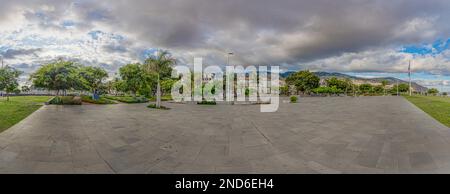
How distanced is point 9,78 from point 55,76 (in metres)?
6.79

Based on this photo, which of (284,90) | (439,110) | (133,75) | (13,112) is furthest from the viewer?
(284,90)

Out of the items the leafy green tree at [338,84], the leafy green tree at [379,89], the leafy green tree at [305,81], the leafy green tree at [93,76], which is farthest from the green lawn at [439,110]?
the leafy green tree at [379,89]

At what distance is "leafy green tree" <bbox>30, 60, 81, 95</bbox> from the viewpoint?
19984 mm

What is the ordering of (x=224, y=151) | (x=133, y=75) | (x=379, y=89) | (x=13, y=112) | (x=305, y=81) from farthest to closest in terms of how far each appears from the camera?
(x=379, y=89) < (x=305, y=81) < (x=133, y=75) < (x=13, y=112) < (x=224, y=151)

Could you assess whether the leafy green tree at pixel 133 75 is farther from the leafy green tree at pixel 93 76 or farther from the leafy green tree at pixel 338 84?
the leafy green tree at pixel 338 84

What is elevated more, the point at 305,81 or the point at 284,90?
the point at 305,81

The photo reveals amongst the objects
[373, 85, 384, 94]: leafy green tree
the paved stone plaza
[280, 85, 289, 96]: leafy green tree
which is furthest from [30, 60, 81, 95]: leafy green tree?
[373, 85, 384, 94]: leafy green tree

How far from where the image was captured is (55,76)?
20.2 metres

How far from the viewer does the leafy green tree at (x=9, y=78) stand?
21594 mm

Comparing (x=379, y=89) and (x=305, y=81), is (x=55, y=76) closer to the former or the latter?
(x=305, y=81)

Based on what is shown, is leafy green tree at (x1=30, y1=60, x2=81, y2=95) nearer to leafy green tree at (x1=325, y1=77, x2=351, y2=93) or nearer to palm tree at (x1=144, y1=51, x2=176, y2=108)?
palm tree at (x1=144, y1=51, x2=176, y2=108)

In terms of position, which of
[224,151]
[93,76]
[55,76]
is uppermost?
[93,76]

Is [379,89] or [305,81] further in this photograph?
[379,89]

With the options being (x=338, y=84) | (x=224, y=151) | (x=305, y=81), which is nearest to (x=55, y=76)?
(x=224, y=151)
